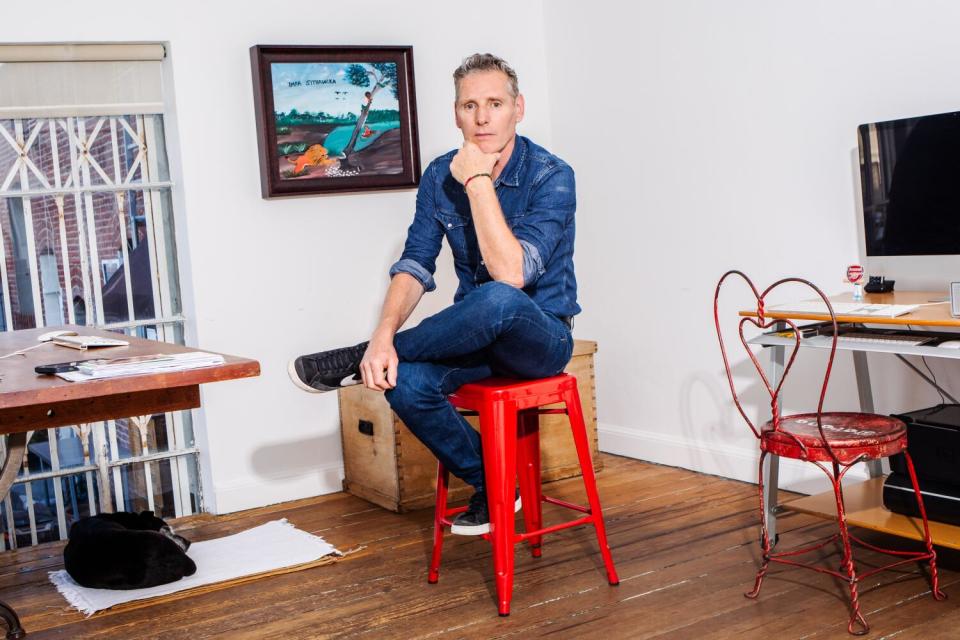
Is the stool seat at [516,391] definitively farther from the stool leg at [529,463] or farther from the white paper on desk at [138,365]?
the white paper on desk at [138,365]

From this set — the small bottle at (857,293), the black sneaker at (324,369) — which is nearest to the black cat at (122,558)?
the black sneaker at (324,369)

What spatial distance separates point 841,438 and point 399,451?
1720 mm

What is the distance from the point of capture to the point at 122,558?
308 cm

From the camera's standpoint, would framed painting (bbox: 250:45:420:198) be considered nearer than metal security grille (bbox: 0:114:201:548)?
No

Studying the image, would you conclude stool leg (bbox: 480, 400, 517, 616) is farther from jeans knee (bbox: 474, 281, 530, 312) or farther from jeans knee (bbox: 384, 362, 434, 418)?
jeans knee (bbox: 474, 281, 530, 312)

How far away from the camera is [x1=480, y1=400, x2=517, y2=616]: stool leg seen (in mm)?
2621

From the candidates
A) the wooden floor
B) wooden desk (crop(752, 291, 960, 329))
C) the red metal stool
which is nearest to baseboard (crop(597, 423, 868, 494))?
the wooden floor

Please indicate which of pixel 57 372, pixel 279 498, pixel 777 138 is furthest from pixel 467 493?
pixel 57 372

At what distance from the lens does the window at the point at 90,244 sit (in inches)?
145

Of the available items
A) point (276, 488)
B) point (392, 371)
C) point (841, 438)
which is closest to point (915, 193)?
point (841, 438)

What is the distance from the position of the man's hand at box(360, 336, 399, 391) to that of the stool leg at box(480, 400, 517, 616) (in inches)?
9.9

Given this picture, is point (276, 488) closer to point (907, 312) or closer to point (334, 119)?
point (334, 119)

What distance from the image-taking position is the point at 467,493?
3.92 m

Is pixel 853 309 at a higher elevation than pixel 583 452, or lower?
higher
